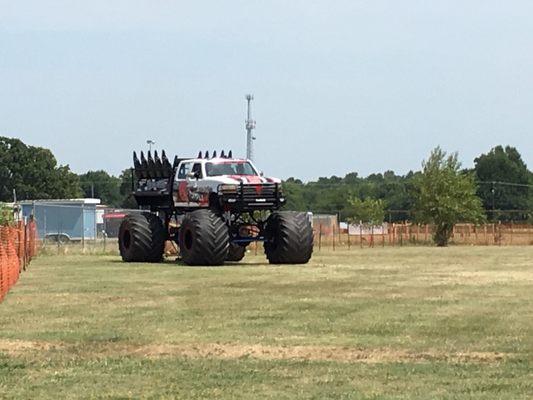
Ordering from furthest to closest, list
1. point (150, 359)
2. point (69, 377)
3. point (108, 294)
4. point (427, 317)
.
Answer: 1. point (108, 294)
2. point (427, 317)
3. point (150, 359)
4. point (69, 377)

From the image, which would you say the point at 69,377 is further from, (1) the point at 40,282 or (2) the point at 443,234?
(2) the point at 443,234

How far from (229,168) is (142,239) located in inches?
139

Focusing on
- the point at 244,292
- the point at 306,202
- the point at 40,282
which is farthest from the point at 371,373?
the point at 306,202

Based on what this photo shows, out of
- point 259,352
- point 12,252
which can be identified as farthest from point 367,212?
point 259,352

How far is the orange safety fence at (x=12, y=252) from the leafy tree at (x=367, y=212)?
59287 mm

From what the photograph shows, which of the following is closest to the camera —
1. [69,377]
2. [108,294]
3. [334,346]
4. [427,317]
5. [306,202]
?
[69,377]

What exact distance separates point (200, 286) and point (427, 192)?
166ft

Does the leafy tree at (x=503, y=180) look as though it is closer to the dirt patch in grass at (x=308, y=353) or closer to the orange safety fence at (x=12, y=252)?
the orange safety fence at (x=12, y=252)

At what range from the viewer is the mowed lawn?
10227mm

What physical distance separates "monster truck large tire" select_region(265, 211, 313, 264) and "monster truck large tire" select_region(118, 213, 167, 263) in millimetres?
3857

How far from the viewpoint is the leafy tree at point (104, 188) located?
166000mm

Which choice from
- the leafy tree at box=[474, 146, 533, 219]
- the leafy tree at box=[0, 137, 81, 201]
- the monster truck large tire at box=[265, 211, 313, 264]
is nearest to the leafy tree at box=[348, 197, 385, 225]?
the leafy tree at box=[0, 137, 81, 201]

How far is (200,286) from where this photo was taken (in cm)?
2323

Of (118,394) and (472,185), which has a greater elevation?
(472,185)
